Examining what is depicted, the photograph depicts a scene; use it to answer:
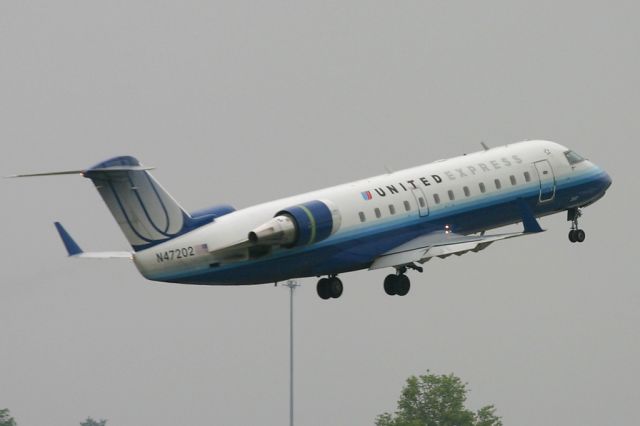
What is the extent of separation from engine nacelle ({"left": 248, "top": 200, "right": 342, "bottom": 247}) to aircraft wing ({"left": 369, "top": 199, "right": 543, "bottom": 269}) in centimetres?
267

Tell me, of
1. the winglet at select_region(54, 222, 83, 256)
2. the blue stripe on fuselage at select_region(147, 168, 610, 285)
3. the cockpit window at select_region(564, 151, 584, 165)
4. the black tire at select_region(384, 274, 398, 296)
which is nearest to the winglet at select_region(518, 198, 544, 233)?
the blue stripe on fuselage at select_region(147, 168, 610, 285)

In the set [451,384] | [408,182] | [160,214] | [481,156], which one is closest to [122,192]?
[160,214]

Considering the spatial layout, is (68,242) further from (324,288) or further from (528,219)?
(528,219)

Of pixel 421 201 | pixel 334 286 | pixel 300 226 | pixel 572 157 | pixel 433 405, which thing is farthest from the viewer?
pixel 433 405

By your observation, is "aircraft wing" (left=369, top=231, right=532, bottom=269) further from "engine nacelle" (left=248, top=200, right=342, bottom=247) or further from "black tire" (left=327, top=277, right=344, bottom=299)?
"engine nacelle" (left=248, top=200, right=342, bottom=247)

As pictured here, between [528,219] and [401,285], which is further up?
[528,219]

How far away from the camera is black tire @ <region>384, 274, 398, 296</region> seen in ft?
196

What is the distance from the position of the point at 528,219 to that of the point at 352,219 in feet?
22.5

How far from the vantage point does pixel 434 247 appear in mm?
57875

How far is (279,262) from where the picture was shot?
181ft

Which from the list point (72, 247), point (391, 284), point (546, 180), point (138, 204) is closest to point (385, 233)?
point (391, 284)

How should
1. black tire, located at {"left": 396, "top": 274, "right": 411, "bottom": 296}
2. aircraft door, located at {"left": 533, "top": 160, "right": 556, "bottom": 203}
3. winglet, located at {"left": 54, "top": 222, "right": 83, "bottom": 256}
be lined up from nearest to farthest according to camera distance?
1. winglet, located at {"left": 54, "top": 222, "right": 83, "bottom": 256}
2. black tire, located at {"left": 396, "top": 274, "right": 411, "bottom": 296}
3. aircraft door, located at {"left": 533, "top": 160, "right": 556, "bottom": 203}

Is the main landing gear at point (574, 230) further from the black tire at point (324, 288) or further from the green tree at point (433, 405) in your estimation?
the green tree at point (433, 405)

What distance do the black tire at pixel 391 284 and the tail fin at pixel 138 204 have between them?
26.3 ft
